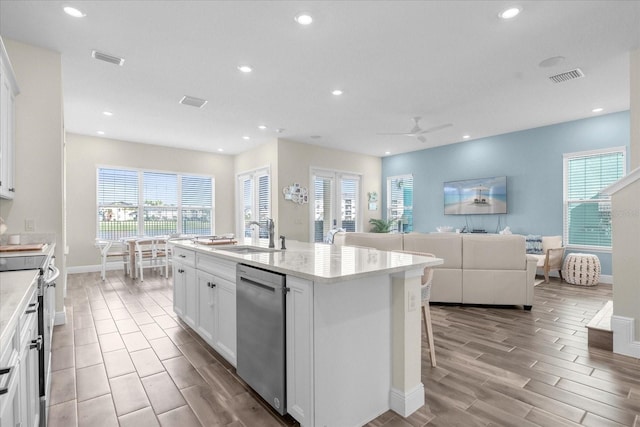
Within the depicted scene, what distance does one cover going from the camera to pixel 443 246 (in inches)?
164

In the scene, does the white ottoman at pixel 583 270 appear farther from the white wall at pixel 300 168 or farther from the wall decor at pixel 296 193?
the wall decor at pixel 296 193

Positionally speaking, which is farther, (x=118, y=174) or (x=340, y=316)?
(x=118, y=174)

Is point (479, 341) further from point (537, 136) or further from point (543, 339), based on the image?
point (537, 136)

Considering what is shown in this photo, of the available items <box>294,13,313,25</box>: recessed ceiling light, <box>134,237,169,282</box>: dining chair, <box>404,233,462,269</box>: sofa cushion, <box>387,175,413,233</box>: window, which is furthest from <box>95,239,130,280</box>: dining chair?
<box>387,175,413,233</box>: window

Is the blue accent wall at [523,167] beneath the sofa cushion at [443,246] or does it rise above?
above

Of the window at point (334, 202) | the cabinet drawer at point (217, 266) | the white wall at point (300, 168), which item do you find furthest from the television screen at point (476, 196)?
the cabinet drawer at point (217, 266)

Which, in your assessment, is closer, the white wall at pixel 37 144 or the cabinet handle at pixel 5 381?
the cabinet handle at pixel 5 381

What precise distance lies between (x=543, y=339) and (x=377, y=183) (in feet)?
20.8

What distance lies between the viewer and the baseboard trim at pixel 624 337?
262 cm

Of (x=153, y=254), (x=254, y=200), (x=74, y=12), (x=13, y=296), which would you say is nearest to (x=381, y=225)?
(x=254, y=200)

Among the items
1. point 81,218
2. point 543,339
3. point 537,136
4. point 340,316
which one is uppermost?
point 537,136

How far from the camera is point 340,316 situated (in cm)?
167

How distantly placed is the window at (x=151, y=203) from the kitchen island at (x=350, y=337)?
6135 millimetres

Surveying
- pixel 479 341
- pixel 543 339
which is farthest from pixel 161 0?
pixel 543 339
